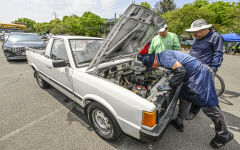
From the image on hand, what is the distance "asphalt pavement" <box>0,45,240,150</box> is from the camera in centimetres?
183

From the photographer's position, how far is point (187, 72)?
5.37 ft

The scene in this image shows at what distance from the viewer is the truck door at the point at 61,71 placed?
207cm

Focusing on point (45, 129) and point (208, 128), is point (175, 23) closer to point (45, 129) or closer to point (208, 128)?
point (208, 128)

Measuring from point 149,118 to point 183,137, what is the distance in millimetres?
1261

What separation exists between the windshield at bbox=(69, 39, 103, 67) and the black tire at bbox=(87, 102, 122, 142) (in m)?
0.85

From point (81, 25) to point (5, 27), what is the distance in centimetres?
1912

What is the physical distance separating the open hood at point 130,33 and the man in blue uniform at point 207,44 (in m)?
0.67

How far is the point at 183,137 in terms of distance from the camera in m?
2.00

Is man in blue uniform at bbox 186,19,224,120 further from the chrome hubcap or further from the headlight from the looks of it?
the chrome hubcap

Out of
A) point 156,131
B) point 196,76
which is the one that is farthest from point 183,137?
point 196,76

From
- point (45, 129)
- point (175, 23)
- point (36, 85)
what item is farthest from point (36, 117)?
point (175, 23)

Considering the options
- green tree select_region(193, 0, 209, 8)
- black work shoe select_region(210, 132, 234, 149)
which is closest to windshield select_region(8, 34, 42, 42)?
black work shoe select_region(210, 132, 234, 149)

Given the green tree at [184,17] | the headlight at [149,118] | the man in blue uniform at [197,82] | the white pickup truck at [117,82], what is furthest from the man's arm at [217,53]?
the green tree at [184,17]

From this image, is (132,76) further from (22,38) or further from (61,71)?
(22,38)
